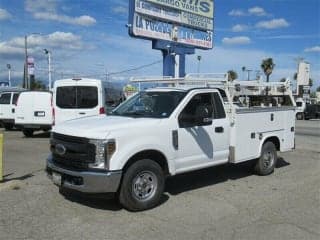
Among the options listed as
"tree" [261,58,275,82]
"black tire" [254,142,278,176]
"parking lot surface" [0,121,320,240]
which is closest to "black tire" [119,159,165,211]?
"parking lot surface" [0,121,320,240]

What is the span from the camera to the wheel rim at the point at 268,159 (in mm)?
9773

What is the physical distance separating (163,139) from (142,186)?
0.80 metres

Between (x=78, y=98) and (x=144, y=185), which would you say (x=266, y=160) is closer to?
(x=144, y=185)

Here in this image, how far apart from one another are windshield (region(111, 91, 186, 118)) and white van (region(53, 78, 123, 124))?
7083mm

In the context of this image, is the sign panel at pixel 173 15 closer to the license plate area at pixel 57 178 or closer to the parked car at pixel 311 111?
the license plate area at pixel 57 178

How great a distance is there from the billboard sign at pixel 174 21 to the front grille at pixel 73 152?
51.2ft

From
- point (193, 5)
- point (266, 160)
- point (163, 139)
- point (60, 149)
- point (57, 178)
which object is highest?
point (193, 5)

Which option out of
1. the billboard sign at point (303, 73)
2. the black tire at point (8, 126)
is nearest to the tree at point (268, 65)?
the billboard sign at point (303, 73)

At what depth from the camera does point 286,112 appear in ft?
34.1

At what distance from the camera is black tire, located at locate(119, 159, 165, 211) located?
6.66 m

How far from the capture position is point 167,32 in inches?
953

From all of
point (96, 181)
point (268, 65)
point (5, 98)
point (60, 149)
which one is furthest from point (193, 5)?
point (268, 65)

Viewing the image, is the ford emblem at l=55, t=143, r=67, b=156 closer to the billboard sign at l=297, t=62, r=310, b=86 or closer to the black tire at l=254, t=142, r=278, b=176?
the black tire at l=254, t=142, r=278, b=176

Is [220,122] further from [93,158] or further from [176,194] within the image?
[93,158]
